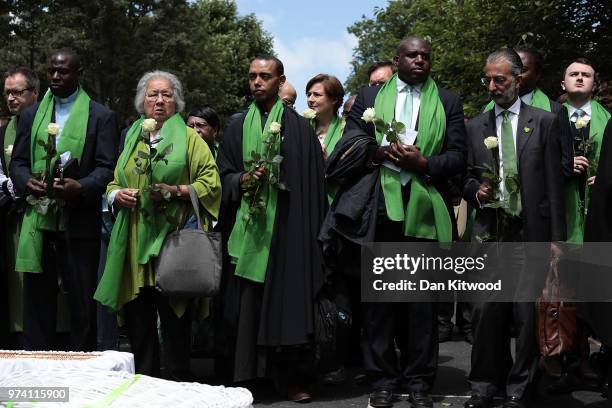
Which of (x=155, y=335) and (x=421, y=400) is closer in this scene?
(x=421, y=400)

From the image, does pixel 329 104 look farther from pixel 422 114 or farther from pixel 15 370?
pixel 15 370

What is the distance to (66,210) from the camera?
7285 mm

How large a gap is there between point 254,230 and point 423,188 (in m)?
1.21

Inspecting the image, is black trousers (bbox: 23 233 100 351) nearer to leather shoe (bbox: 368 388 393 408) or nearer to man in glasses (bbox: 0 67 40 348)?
man in glasses (bbox: 0 67 40 348)

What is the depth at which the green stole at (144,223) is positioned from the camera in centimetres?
Result: 691

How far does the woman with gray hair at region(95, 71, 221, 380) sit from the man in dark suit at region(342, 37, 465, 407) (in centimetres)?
103

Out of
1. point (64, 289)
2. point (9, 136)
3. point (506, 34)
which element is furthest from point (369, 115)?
point (506, 34)

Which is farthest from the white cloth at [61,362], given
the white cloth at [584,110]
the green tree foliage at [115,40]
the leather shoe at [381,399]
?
the green tree foliage at [115,40]

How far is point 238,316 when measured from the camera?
7.20 m

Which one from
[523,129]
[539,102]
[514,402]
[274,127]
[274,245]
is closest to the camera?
[514,402]

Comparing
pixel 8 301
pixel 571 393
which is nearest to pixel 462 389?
pixel 571 393

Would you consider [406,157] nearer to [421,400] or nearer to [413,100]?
[413,100]

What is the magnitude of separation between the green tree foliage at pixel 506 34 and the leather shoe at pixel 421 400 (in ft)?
47.7

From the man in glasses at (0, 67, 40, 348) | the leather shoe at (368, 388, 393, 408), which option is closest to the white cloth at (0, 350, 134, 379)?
the leather shoe at (368, 388, 393, 408)
